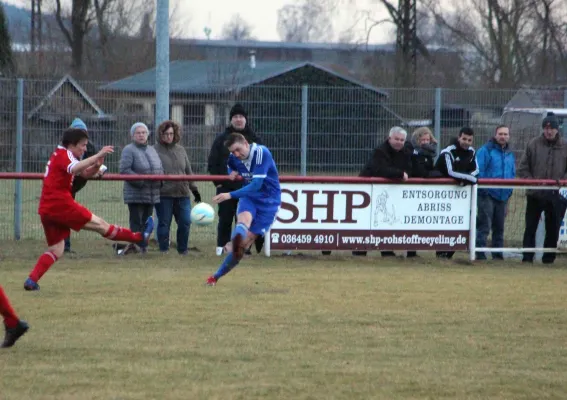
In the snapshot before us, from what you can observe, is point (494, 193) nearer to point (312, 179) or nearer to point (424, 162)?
point (424, 162)

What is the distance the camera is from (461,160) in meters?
14.7

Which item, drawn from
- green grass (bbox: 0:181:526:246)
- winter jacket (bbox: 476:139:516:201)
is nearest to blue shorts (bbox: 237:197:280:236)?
winter jacket (bbox: 476:139:516:201)

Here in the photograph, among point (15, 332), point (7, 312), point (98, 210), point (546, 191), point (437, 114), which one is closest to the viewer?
point (7, 312)

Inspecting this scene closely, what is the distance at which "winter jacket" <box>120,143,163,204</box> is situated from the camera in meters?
14.3

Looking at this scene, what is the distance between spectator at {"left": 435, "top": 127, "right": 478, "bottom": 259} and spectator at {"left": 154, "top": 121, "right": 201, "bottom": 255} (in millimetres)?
3468

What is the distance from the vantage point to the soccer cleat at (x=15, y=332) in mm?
7902

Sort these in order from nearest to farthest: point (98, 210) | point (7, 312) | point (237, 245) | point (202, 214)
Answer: point (7, 312) < point (237, 245) < point (202, 214) < point (98, 210)

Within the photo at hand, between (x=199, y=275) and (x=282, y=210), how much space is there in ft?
6.98

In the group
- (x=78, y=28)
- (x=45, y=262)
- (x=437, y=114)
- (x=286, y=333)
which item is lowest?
(x=286, y=333)

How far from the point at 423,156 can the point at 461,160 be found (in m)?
0.53

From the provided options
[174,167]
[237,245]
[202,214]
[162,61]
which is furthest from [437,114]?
[237,245]

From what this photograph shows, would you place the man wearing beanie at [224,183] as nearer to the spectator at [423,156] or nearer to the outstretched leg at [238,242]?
the spectator at [423,156]

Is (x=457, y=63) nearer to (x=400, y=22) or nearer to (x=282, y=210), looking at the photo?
(x=400, y=22)

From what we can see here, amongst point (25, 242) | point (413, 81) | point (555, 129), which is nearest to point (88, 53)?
point (413, 81)
